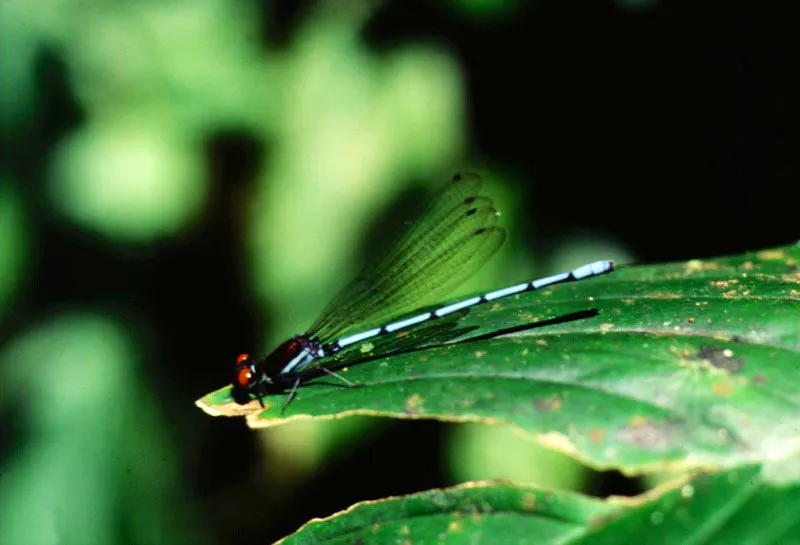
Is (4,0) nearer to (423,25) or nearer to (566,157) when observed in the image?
(423,25)

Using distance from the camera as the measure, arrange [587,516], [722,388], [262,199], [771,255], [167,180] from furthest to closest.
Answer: [262,199] → [167,180] → [771,255] → [722,388] → [587,516]

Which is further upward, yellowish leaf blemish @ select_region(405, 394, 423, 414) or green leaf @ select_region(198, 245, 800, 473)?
yellowish leaf blemish @ select_region(405, 394, 423, 414)

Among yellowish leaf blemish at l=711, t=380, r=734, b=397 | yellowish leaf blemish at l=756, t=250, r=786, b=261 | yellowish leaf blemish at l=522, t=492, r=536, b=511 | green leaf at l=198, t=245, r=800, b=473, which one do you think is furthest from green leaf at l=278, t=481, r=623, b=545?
yellowish leaf blemish at l=756, t=250, r=786, b=261

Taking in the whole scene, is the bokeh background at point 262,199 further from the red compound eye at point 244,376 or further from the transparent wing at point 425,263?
the red compound eye at point 244,376

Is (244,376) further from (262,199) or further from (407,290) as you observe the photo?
(262,199)

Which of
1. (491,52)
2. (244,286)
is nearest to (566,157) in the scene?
(491,52)

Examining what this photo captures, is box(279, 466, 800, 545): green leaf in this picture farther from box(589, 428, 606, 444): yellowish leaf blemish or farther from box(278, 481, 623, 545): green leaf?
box(589, 428, 606, 444): yellowish leaf blemish

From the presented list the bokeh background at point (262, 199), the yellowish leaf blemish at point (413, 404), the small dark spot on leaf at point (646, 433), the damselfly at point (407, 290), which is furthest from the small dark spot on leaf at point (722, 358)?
the bokeh background at point (262, 199)

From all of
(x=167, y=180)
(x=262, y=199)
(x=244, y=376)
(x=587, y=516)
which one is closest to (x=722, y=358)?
(x=587, y=516)
